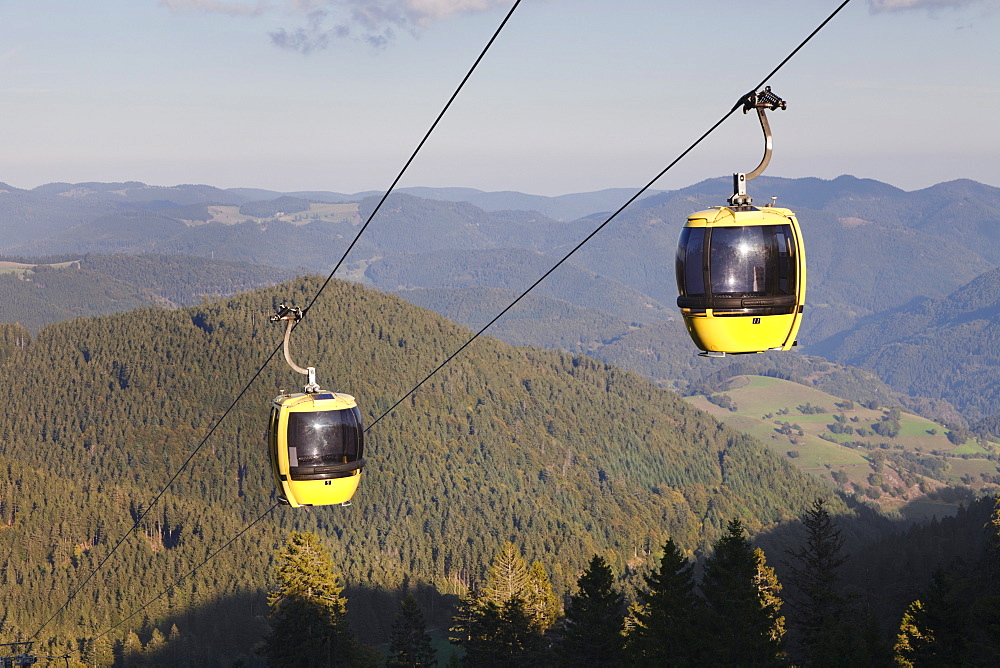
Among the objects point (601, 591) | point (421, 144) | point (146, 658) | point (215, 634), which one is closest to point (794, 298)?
point (421, 144)

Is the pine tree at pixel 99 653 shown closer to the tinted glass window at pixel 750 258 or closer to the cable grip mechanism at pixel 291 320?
the cable grip mechanism at pixel 291 320

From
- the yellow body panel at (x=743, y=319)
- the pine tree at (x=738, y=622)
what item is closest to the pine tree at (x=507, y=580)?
the pine tree at (x=738, y=622)

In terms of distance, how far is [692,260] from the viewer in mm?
16562

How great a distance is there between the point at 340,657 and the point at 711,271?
248ft

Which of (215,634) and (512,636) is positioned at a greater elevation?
(512,636)

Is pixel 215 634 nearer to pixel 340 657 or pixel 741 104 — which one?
pixel 340 657

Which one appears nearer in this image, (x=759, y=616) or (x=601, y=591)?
(x=759, y=616)

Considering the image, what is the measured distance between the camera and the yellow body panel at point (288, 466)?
75.5 feet

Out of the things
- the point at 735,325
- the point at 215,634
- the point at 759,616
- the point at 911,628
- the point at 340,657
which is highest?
the point at 735,325

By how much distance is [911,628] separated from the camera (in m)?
67.4

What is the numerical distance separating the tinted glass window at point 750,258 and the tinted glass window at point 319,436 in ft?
31.4

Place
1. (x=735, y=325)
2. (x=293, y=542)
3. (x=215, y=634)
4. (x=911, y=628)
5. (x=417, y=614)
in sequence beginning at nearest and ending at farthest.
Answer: (x=735, y=325)
(x=911, y=628)
(x=293, y=542)
(x=417, y=614)
(x=215, y=634)

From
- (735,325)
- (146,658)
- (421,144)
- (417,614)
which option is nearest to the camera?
(735,325)

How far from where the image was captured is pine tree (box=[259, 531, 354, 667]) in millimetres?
84438
